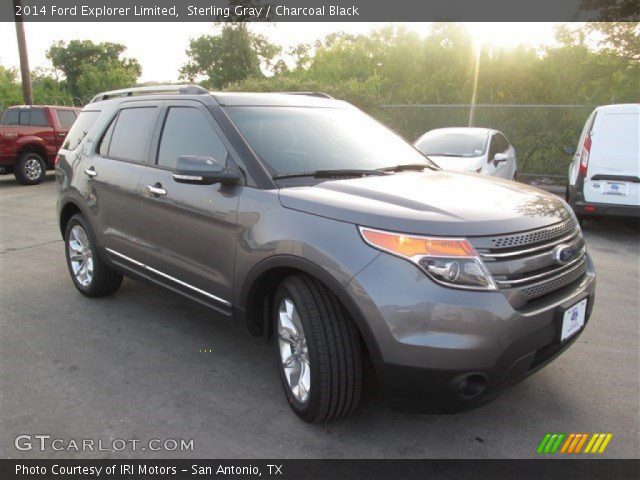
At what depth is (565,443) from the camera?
2.64 m

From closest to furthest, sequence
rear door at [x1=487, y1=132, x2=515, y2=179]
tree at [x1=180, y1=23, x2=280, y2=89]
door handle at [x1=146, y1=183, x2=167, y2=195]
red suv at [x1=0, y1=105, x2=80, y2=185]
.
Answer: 1. door handle at [x1=146, y1=183, x2=167, y2=195]
2. rear door at [x1=487, y1=132, x2=515, y2=179]
3. red suv at [x1=0, y1=105, x2=80, y2=185]
4. tree at [x1=180, y1=23, x2=280, y2=89]

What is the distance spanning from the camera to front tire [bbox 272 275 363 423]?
249 centimetres

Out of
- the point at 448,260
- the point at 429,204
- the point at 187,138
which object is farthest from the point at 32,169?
the point at 448,260

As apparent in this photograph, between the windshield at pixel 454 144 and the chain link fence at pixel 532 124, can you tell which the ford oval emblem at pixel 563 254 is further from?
the chain link fence at pixel 532 124

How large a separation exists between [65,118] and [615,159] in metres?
12.8

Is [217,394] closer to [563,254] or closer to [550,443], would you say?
[550,443]

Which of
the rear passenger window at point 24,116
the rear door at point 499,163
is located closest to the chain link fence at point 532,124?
the rear door at point 499,163

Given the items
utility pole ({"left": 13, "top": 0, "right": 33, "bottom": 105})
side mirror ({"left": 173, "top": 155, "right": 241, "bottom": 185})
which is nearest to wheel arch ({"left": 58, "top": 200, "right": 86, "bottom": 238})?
side mirror ({"left": 173, "top": 155, "right": 241, "bottom": 185})

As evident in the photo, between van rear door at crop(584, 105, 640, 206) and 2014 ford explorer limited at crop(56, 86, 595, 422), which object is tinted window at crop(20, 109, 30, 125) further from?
van rear door at crop(584, 105, 640, 206)

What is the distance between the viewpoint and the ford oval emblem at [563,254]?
2557mm

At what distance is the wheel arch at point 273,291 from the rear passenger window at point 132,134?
1580 millimetres

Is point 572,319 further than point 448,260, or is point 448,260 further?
point 572,319

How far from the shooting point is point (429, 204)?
252cm

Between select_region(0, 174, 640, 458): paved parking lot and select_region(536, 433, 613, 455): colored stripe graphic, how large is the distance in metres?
0.04
